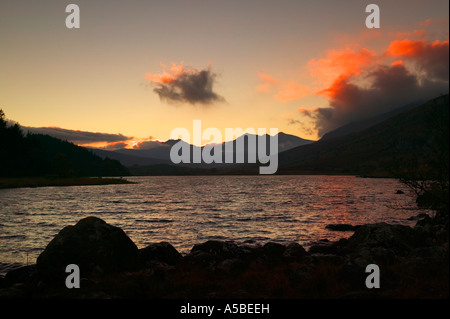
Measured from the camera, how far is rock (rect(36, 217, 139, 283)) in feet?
51.5

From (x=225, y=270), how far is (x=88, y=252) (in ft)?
24.2

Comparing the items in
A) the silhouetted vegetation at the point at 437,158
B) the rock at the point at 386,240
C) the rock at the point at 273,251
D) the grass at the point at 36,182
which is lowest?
the grass at the point at 36,182

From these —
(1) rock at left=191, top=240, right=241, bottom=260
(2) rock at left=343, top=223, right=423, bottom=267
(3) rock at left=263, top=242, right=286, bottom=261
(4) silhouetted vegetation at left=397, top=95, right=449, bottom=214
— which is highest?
(4) silhouetted vegetation at left=397, top=95, right=449, bottom=214

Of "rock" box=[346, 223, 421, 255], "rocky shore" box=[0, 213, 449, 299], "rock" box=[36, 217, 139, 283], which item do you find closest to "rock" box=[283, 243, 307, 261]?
"rocky shore" box=[0, 213, 449, 299]

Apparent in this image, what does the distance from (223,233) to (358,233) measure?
16.7 meters

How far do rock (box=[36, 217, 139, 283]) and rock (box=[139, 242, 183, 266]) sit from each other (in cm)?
118

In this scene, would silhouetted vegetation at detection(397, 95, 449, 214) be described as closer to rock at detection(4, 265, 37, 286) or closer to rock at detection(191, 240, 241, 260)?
rock at detection(191, 240, 241, 260)

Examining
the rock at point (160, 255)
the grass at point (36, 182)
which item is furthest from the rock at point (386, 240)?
the grass at point (36, 182)

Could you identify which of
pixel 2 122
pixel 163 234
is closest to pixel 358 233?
pixel 163 234

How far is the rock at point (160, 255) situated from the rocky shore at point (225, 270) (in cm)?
6

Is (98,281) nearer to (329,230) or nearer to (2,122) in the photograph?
(329,230)

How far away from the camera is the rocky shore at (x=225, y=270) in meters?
12.7

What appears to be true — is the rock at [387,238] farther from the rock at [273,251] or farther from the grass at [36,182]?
the grass at [36,182]

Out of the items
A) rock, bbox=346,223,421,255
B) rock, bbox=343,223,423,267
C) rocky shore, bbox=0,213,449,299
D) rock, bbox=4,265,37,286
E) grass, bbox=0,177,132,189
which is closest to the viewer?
rocky shore, bbox=0,213,449,299
